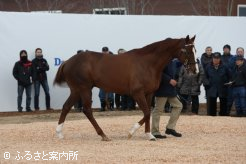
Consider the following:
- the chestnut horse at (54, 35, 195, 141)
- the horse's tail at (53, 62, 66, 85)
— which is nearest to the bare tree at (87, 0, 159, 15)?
the horse's tail at (53, 62, 66, 85)

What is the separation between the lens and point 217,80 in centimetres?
1984

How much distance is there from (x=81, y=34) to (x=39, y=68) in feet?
6.35

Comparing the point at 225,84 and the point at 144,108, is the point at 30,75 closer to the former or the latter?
the point at 225,84

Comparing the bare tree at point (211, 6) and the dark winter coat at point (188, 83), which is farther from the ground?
the bare tree at point (211, 6)

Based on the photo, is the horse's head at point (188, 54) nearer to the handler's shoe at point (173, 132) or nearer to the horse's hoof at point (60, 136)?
the handler's shoe at point (173, 132)

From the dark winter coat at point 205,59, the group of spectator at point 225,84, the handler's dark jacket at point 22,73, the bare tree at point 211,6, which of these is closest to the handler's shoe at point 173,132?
the group of spectator at point 225,84

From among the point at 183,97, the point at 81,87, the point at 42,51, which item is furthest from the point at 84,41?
the point at 81,87

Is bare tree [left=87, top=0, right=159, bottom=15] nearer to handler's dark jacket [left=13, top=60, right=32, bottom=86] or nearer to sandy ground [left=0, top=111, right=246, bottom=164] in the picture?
handler's dark jacket [left=13, top=60, right=32, bottom=86]

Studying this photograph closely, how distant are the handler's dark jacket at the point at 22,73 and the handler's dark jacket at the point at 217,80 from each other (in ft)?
17.5

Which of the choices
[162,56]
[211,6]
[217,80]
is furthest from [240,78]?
[211,6]

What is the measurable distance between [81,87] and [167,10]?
19.9m

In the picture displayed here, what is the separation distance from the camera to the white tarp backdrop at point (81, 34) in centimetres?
2116

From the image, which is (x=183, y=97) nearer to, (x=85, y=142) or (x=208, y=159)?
(x=85, y=142)

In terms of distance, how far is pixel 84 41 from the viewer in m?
22.2
